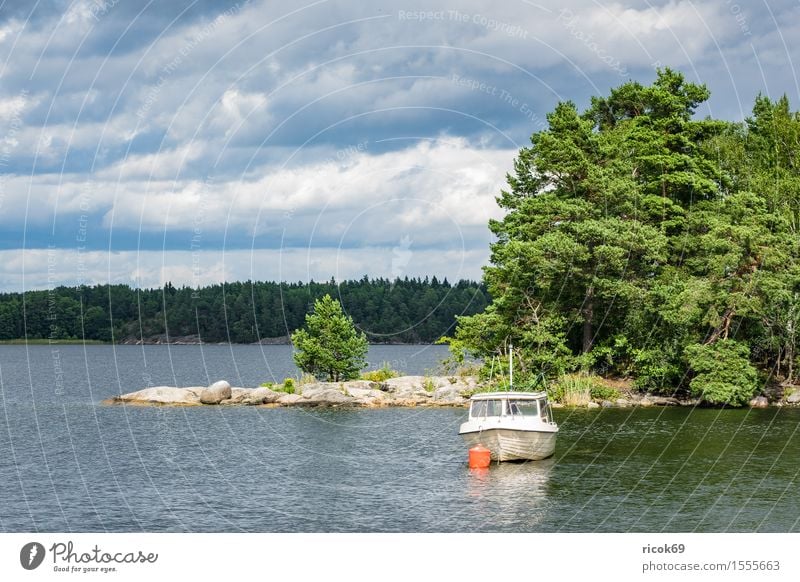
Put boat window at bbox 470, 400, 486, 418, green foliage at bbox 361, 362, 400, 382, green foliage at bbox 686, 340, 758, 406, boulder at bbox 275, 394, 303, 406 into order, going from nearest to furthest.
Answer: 1. boat window at bbox 470, 400, 486, 418
2. green foliage at bbox 686, 340, 758, 406
3. boulder at bbox 275, 394, 303, 406
4. green foliage at bbox 361, 362, 400, 382

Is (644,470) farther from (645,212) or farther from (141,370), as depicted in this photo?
(141,370)

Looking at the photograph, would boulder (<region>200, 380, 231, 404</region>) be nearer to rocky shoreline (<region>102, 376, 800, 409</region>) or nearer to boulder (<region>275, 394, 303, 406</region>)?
rocky shoreline (<region>102, 376, 800, 409</region>)

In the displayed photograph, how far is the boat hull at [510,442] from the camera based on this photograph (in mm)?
51406

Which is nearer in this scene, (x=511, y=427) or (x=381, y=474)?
(x=381, y=474)

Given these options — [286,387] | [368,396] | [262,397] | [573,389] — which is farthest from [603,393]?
[262,397]

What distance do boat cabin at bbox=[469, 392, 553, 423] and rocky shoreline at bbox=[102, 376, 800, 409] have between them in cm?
2608

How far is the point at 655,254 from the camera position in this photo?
79.4 m

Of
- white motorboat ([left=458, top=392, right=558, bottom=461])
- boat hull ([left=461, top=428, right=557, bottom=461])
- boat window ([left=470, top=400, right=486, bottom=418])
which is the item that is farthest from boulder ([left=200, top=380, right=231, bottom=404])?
boat hull ([left=461, top=428, right=557, bottom=461])

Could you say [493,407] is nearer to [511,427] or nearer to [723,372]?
[511,427]

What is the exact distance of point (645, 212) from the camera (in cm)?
8475

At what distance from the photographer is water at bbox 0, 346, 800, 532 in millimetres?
38188

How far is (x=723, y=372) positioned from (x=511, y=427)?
3143 centimetres
